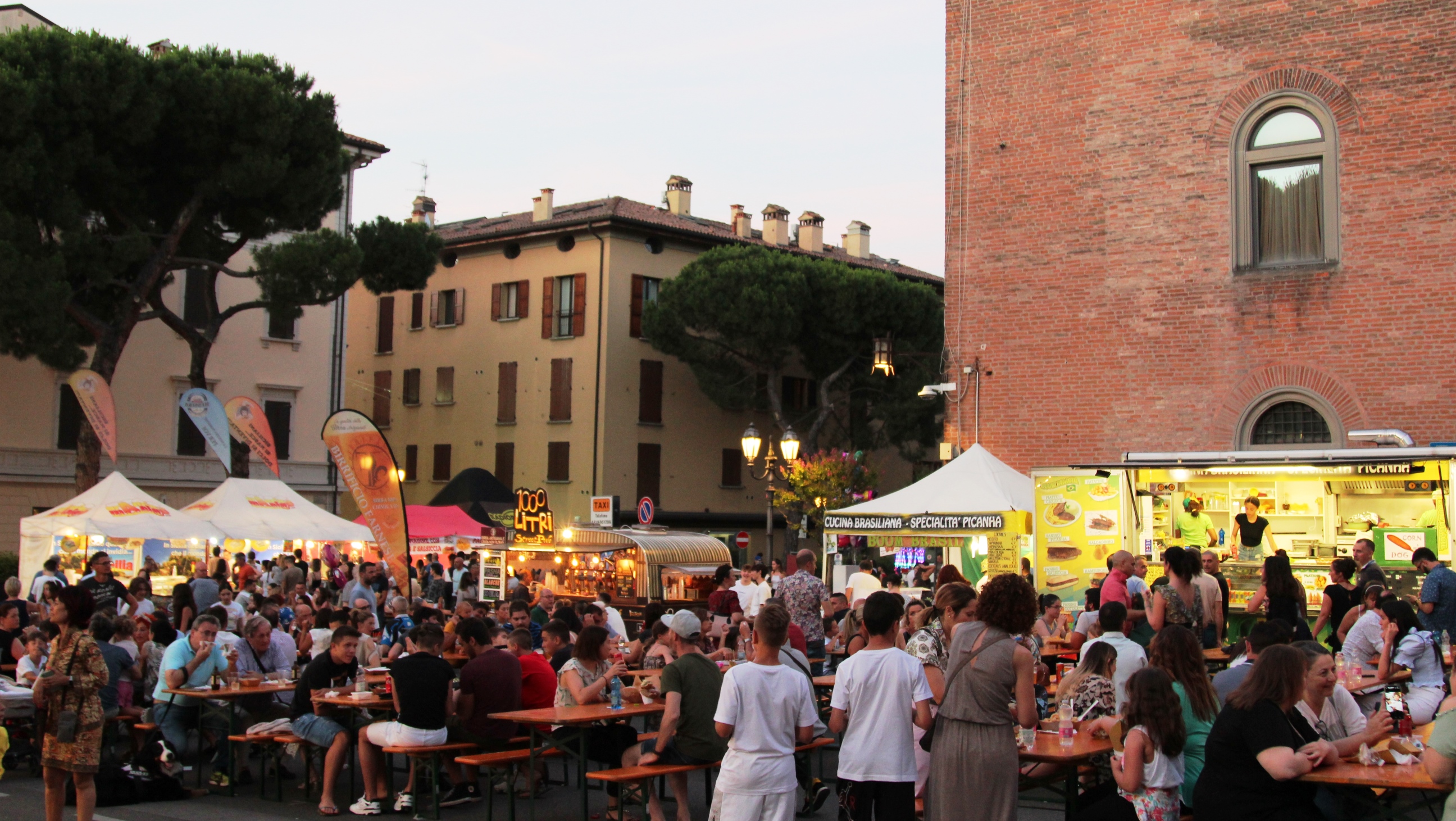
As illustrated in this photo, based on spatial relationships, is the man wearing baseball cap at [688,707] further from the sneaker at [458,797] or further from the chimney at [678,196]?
the chimney at [678,196]

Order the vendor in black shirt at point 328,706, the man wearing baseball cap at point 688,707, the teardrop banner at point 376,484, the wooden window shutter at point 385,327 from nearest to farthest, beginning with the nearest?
the man wearing baseball cap at point 688,707 < the vendor in black shirt at point 328,706 < the teardrop banner at point 376,484 < the wooden window shutter at point 385,327

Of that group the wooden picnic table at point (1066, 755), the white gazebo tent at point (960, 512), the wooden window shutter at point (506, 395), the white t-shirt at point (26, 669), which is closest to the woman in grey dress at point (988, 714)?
the wooden picnic table at point (1066, 755)

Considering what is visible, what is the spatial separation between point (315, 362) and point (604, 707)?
29.6 metres

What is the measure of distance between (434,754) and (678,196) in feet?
121

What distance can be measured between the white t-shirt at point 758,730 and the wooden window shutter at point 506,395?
115ft

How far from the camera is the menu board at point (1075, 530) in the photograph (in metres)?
16.1

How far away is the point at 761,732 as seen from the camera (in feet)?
20.0

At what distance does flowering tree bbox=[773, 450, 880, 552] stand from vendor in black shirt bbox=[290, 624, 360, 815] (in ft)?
77.4

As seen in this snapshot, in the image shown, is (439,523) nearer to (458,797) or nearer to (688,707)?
(458,797)

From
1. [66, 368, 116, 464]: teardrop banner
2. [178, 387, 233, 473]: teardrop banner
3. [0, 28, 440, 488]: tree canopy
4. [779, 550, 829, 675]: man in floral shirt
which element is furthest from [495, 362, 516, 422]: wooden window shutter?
[779, 550, 829, 675]: man in floral shirt

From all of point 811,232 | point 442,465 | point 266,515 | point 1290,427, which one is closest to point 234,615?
point 266,515

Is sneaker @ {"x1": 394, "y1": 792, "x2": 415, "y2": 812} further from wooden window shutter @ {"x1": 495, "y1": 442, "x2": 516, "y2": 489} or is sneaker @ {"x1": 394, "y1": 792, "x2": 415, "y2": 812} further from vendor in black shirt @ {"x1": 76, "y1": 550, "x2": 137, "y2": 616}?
wooden window shutter @ {"x1": 495, "y1": 442, "x2": 516, "y2": 489}

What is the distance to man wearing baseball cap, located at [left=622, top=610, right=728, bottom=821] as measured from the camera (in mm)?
7672

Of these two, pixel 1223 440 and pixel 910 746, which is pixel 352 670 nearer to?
pixel 910 746
